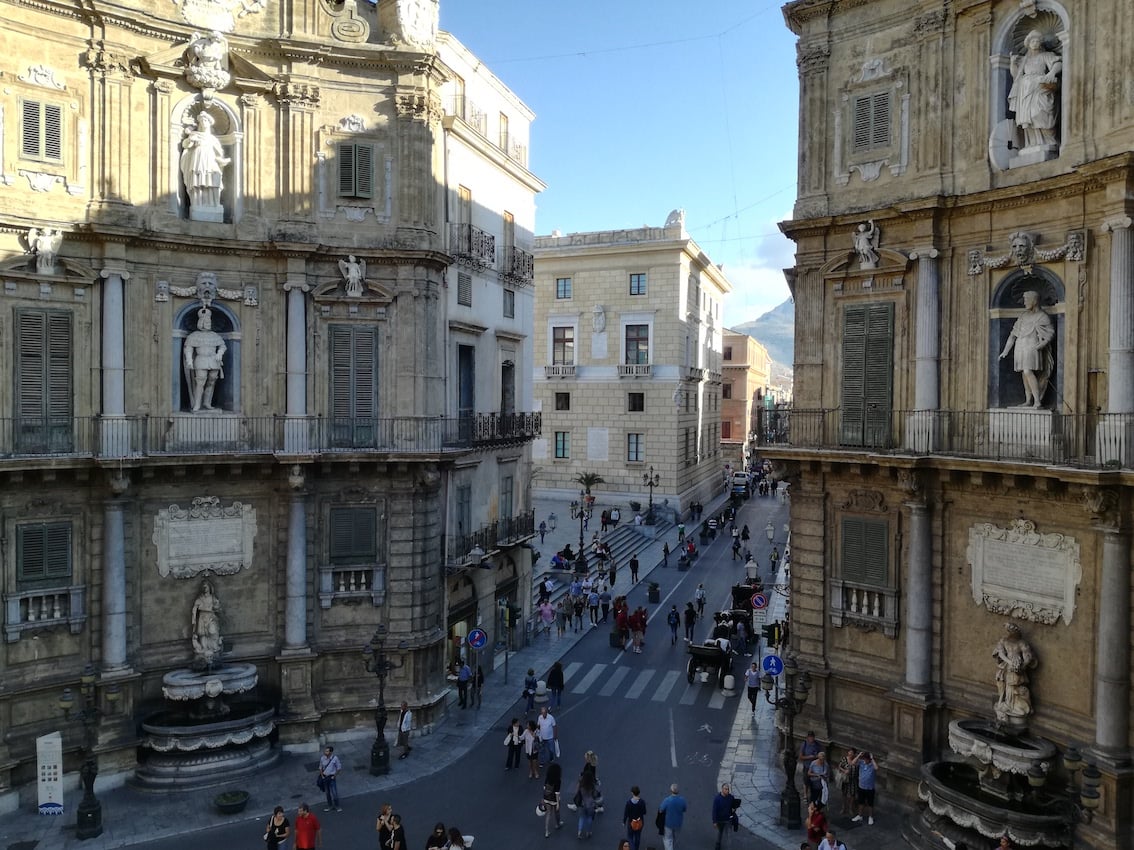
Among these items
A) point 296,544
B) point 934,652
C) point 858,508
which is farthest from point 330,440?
point 934,652

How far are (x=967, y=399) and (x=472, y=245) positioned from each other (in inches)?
521

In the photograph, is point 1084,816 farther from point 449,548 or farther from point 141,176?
point 141,176

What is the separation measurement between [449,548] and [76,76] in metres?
13.2

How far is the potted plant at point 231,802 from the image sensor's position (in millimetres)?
15648

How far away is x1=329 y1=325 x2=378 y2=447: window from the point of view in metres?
19.4

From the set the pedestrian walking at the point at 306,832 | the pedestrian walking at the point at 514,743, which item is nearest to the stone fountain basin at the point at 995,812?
the pedestrian walking at the point at 514,743

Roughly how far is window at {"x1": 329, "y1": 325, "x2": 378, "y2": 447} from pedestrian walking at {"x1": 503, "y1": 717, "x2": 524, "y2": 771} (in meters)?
7.23

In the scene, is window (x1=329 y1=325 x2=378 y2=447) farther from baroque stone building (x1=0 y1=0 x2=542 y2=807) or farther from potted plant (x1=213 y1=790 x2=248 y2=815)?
potted plant (x1=213 y1=790 x2=248 y2=815)

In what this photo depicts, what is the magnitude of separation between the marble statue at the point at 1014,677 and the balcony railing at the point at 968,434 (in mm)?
3185

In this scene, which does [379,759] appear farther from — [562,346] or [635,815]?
[562,346]

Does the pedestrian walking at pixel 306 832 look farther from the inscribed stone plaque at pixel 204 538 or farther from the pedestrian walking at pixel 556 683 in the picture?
the pedestrian walking at pixel 556 683

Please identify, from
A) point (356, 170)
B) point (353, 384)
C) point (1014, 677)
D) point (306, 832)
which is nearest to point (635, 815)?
point (306, 832)

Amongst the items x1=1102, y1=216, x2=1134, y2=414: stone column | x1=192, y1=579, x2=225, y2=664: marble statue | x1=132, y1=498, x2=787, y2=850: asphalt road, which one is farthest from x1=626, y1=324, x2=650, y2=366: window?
x1=1102, y1=216, x2=1134, y2=414: stone column

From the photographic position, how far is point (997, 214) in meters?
15.1
